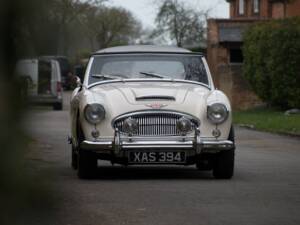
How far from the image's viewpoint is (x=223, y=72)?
137 feet

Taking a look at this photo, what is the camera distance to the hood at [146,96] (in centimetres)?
1129

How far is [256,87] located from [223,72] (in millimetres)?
5738

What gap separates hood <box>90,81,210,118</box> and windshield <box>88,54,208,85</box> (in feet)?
2.36

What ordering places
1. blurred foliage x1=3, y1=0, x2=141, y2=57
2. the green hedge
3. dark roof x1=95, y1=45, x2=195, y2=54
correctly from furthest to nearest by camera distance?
1. the green hedge
2. dark roof x1=95, y1=45, x2=195, y2=54
3. blurred foliage x1=3, y1=0, x2=141, y2=57

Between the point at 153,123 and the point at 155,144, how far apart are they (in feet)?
0.96

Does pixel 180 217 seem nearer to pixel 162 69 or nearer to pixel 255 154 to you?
pixel 162 69

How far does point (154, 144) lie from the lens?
1109 cm

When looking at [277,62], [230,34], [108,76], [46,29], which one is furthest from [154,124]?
[230,34]

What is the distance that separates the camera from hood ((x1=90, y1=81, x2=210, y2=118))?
37.0ft

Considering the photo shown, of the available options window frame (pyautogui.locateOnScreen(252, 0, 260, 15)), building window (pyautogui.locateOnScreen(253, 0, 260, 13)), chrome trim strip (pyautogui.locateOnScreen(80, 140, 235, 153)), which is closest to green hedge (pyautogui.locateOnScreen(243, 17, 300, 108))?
chrome trim strip (pyautogui.locateOnScreen(80, 140, 235, 153))

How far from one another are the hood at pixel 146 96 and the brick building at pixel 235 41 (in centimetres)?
2200

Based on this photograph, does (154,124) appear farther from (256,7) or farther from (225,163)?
(256,7)

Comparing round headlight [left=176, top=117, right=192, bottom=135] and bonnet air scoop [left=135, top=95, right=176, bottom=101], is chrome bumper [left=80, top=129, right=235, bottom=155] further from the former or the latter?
bonnet air scoop [left=135, top=95, right=176, bottom=101]

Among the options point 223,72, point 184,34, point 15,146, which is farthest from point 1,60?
point 184,34
